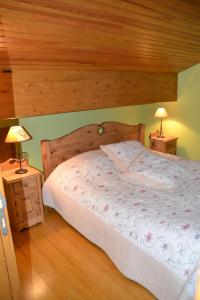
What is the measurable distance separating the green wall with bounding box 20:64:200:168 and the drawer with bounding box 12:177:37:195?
394 millimetres

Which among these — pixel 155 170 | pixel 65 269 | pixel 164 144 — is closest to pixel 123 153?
pixel 155 170

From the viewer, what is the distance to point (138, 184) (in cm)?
231

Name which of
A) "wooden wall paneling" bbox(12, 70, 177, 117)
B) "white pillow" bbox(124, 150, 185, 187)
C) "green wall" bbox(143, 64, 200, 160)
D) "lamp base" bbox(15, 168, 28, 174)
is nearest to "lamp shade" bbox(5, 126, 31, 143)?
"wooden wall paneling" bbox(12, 70, 177, 117)

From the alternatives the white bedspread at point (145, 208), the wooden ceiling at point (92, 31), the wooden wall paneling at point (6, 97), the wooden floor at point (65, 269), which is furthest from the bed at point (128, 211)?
the wooden ceiling at point (92, 31)

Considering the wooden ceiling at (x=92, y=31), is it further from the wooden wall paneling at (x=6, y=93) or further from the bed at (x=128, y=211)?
the bed at (x=128, y=211)

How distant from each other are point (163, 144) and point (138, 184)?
60.2 inches

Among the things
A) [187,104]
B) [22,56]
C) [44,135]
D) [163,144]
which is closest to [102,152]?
[44,135]

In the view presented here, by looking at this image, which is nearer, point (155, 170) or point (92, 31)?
point (92, 31)

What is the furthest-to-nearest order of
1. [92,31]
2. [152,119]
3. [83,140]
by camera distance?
[152,119], [83,140], [92,31]

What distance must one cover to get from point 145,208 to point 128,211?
0.14 metres

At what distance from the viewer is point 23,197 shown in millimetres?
2422

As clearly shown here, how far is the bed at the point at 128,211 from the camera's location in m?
1.48

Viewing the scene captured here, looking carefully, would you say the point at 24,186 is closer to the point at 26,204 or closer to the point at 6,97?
the point at 26,204

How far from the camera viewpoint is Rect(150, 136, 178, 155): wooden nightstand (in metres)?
3.65
